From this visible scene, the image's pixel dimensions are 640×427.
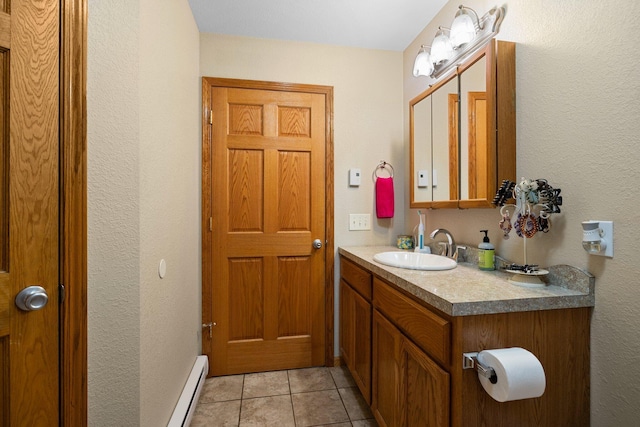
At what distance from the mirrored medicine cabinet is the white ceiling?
0.51 metres

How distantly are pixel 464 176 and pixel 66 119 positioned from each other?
1673 millimetres

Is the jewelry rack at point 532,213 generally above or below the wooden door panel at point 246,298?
above

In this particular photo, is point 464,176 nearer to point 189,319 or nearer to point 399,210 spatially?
point 399,210

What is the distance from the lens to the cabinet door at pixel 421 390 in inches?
36.8

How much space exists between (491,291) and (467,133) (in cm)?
86

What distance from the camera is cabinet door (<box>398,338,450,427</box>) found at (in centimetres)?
93

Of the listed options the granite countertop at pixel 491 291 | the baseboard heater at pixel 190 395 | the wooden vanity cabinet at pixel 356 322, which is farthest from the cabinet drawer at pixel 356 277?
the baseboard heater at pixel 190 395

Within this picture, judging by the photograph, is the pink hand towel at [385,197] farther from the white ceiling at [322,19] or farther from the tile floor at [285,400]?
the tile floor at [285,400]

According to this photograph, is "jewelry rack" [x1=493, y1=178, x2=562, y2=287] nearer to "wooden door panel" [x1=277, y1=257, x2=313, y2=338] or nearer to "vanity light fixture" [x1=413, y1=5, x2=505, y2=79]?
"vanity light fixture" [x1=413, y1=5, x2=505, y2=79]

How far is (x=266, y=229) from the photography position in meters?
2.08

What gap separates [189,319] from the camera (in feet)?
5.94

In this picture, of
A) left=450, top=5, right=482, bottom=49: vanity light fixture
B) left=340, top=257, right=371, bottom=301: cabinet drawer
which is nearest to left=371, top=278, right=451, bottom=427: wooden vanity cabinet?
left=340, top=257, right=371, bottom=301: cabinet drawer

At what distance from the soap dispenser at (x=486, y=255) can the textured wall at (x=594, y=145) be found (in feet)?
0.33

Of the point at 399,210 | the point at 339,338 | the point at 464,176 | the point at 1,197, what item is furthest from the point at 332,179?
the point at 1,197
